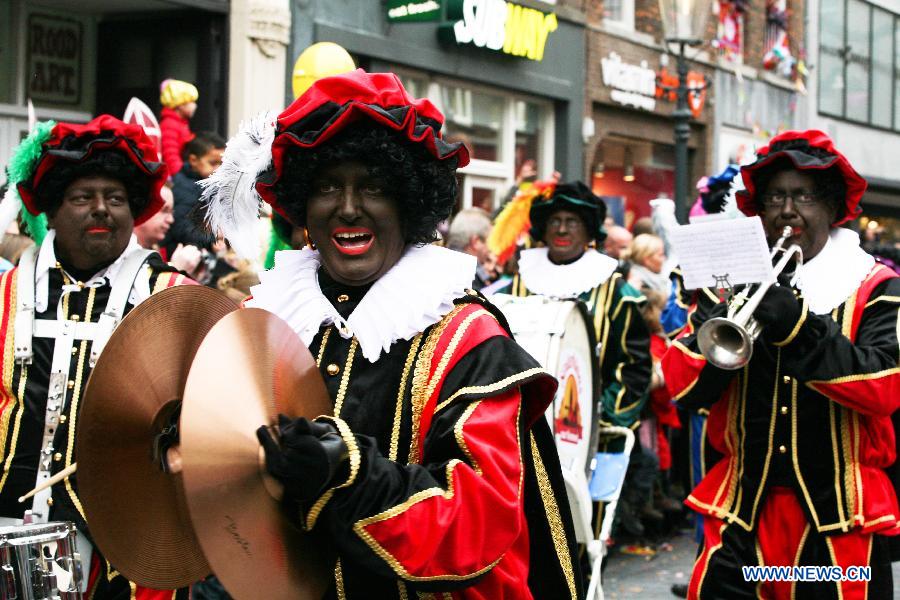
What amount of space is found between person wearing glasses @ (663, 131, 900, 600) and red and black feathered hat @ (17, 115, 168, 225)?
200cm

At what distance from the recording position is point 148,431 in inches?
99.0

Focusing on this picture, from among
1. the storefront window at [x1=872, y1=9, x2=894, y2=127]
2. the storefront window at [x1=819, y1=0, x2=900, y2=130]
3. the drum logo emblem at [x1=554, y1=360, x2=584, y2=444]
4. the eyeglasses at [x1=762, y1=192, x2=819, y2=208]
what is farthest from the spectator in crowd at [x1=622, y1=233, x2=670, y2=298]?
the storefront window at [x1=872, y1=9, x2=894, y2=127]

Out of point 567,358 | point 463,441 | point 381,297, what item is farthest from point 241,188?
point 567,358

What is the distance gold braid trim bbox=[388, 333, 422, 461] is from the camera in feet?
9.10

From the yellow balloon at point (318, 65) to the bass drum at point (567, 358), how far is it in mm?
1809

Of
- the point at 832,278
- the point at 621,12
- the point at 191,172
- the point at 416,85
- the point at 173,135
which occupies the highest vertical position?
the point at 621,12

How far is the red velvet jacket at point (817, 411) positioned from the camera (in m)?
4.27

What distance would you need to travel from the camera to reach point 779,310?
419cm

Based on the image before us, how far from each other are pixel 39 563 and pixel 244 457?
1254 mm

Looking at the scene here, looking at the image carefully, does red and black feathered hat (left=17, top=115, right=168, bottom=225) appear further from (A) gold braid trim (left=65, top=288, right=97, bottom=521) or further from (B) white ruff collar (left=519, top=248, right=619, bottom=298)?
(B) white ruff collar (left=519, top=248, right=619, bottom=298)

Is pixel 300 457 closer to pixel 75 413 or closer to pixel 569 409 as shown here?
pixel 75 413

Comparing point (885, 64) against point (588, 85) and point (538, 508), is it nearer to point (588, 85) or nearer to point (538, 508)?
point (588, 85)

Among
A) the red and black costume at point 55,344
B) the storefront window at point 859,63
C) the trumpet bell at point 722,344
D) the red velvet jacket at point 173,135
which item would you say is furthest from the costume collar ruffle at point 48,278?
the storefront window at point 859,63

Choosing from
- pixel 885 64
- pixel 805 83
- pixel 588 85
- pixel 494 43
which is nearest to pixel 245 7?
pixel 494 43
